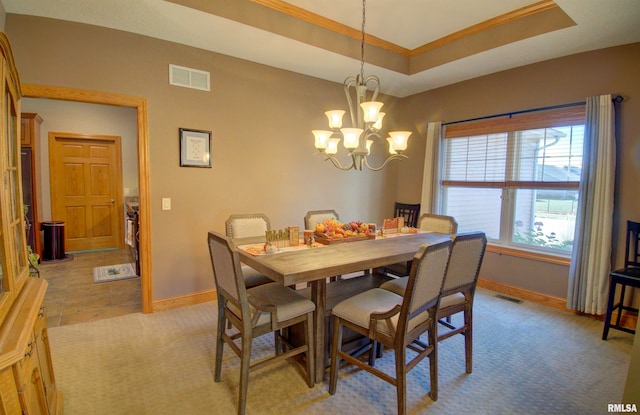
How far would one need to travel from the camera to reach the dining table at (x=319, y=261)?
5.91 ft

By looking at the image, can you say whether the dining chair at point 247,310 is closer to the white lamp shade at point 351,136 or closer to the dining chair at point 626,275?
the white lamp shade at point 351,136

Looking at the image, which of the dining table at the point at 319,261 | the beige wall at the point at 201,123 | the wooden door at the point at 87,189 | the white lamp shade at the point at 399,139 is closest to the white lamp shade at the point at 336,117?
the white lamp shade at the point at 399,139

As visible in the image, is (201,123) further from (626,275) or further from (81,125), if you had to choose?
(626,275)

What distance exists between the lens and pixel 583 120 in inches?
128

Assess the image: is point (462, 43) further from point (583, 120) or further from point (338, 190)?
point (338, 190)

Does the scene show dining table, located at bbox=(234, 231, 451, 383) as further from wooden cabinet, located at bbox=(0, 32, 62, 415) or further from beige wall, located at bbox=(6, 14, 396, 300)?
beige wall, located at bbox=(6, 14, 396, 300)

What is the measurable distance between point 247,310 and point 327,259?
0.56 m

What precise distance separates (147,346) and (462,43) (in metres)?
4.19

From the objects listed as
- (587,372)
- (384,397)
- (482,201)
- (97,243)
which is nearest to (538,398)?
(587,372)

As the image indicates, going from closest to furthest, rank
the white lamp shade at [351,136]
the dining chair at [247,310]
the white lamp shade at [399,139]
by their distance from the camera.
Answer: the dining chair at [247,310] < the white lamp shade at [351,136] < the white lamp shade at [399,139]

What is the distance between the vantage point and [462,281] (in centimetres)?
219

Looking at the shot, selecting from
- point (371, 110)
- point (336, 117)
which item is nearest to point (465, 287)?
point (371, 110)

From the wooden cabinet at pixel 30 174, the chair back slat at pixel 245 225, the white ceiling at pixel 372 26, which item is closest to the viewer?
the white ceiling at pixel 372 26

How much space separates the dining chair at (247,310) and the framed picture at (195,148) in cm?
163
